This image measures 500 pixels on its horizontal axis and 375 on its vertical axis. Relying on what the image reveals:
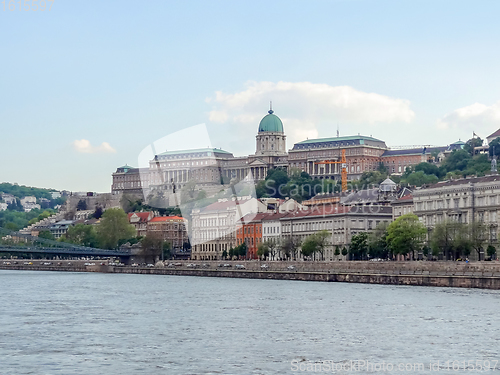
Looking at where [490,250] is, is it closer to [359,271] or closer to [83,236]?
[359,271]

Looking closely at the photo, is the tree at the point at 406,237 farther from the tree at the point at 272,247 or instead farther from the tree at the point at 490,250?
the tree at the point at 272,247

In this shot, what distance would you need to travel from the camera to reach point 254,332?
3894 cm

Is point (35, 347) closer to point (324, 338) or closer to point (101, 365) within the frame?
point (101, 365)

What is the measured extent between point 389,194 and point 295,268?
30.0m

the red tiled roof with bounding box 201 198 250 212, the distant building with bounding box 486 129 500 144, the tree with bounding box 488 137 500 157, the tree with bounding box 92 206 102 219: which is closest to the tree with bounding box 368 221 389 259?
the red tiled roof with bounding box 201 198 250 212

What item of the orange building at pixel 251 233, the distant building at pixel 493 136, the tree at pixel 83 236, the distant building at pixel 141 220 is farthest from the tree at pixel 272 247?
the distant building at pixel 493 136

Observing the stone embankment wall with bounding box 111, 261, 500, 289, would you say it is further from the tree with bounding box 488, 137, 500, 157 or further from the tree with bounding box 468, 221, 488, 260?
the tree with bounding box 488, 137, 500, 157

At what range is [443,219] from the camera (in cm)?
8294

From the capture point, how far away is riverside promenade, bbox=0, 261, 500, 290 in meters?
59.1

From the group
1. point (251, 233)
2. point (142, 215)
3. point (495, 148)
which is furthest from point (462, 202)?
point (142, 215)

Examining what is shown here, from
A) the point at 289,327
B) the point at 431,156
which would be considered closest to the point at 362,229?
the point at 289,327

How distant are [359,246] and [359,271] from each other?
15.5 meters

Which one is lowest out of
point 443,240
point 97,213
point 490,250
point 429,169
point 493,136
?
point 490,250

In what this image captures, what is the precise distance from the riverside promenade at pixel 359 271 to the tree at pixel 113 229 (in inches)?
1344
